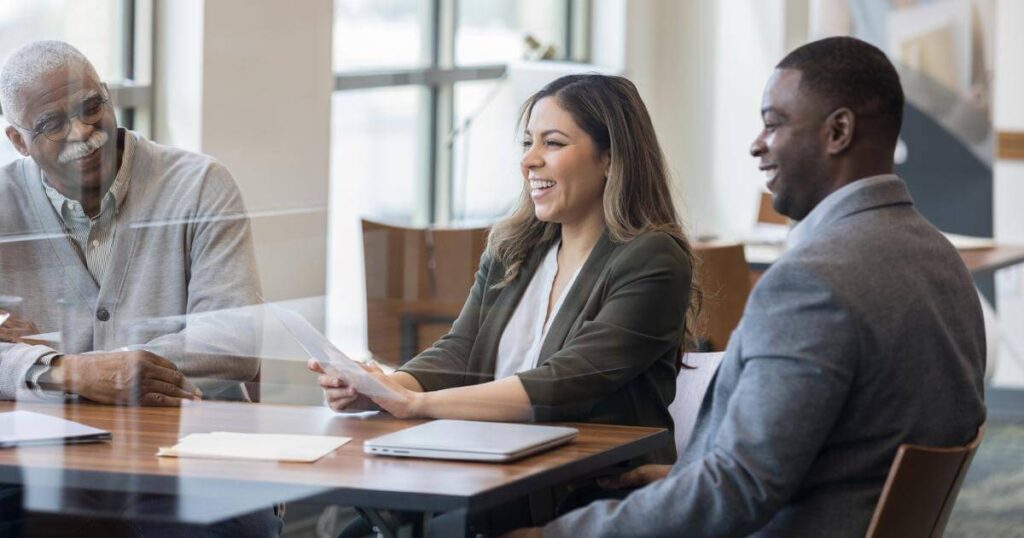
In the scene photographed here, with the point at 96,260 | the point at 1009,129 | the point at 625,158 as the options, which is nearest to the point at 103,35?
the point at 96,260

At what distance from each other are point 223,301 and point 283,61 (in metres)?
1.02

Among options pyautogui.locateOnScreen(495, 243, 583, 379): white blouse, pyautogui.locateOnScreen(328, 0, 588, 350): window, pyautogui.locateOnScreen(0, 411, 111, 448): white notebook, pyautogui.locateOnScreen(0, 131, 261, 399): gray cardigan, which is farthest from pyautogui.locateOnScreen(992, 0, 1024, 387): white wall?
pyautogui.locateOnScreen(0, 411, 111, 448): white notebook

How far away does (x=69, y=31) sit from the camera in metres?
2.58

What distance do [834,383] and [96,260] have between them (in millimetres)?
1309

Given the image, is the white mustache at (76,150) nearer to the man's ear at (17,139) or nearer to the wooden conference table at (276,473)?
the man's ear at (17,139)

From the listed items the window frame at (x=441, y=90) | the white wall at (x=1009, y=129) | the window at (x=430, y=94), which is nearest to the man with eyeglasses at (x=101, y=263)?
the window at (x=430, y=94)

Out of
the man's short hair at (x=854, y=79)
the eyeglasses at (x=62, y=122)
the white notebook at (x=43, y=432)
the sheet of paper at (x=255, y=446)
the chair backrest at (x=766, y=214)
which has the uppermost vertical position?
the man's short hair at (x=854, y=79)

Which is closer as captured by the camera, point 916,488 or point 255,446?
Result: point 916,488

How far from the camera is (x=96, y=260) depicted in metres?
2.33

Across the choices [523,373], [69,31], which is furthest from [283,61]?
[523,373]

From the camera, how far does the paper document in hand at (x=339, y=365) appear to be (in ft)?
7.04

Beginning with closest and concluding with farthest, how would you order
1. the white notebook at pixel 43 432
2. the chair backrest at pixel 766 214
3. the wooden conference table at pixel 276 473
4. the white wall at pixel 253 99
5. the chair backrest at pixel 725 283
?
the wooden conference table at pixel 276 473 → the white notebook at pixel 43 432 → the white wall at pixel 253 99 → the chair backrest at pixel 725 283 → the chair backrest at pixel 766 214

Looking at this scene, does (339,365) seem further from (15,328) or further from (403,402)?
(15,328)

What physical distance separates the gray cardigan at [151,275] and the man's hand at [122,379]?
0.04 meters
